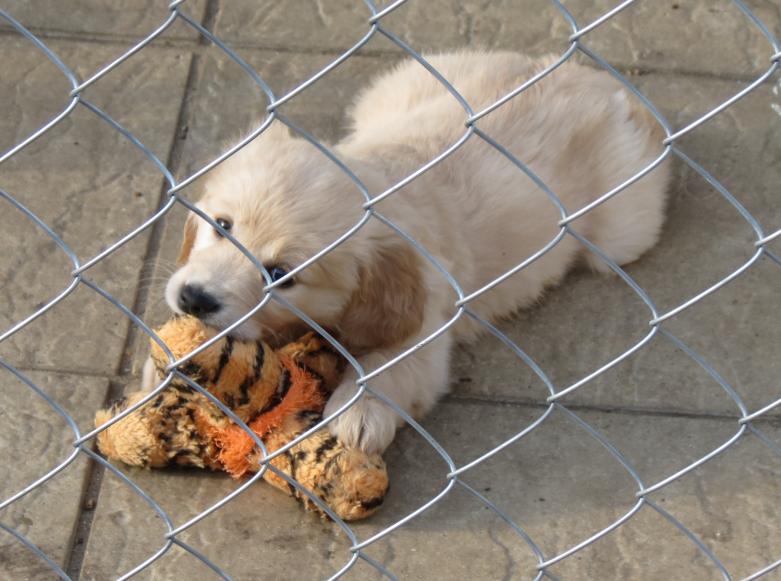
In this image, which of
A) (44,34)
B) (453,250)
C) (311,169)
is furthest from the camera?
(44,34)

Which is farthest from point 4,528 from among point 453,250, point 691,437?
point 691,437

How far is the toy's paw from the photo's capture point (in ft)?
9.79

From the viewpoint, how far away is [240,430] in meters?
2.93

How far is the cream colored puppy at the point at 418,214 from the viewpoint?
3.01 meters

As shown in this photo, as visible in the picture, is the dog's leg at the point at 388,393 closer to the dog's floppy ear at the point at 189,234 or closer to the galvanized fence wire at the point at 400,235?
the galvanized fence wire at the point at 400,235

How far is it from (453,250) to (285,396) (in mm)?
656

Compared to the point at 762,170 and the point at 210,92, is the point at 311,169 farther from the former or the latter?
the point at 762,170

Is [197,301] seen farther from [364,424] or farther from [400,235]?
[400,235]

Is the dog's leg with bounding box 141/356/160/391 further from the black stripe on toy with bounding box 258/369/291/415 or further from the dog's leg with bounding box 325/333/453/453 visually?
the dog's leg with bounding box 325/333/453/453

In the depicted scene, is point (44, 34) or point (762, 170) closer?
point (762, 170)

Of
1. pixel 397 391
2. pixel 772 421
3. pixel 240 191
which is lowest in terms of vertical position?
pixel 772 421

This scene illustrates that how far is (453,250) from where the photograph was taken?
131 inches

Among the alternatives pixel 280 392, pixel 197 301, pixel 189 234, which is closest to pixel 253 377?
pixel 280 392

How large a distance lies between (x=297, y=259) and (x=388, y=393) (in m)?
0.45
